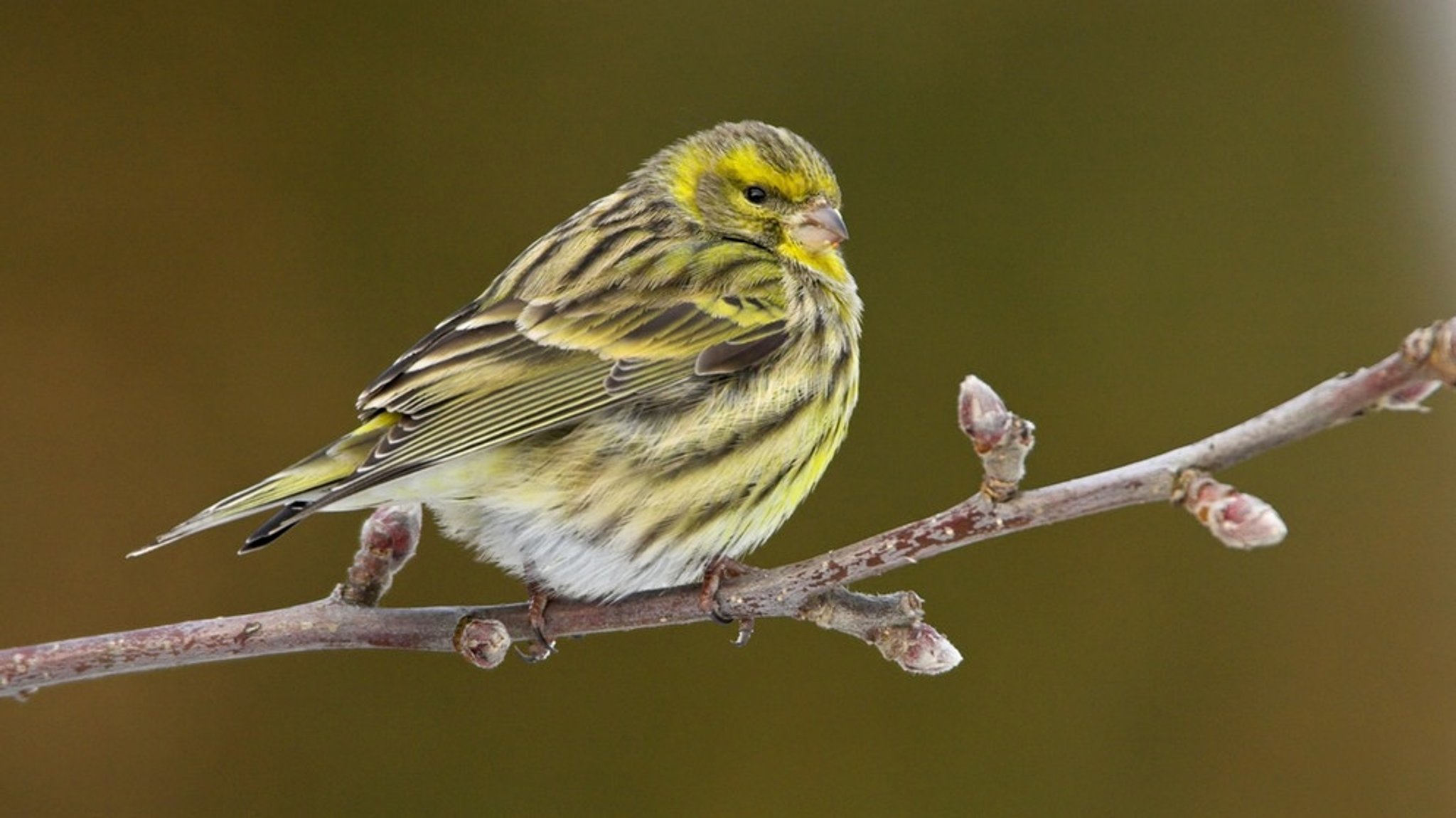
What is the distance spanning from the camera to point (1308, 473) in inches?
192

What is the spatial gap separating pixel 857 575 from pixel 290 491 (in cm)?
97

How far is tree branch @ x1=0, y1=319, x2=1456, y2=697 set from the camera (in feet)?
5.78

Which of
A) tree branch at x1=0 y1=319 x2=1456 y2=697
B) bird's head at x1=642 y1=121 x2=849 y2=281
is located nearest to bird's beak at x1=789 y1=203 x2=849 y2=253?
Answer: bird's head at x1=642 y1=121 x2=849 y2=281

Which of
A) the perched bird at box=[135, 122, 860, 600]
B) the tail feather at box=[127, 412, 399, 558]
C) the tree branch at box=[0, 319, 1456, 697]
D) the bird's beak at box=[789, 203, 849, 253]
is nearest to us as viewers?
the tree branch at box=[0, 319, 1456, 697]

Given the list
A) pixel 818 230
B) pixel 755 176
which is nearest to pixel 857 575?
pixel 818 230

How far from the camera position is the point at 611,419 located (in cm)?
283

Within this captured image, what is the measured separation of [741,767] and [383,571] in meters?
1.93

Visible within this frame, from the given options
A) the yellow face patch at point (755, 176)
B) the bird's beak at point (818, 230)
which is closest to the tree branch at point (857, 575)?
the bird's beak at point (818, 230)

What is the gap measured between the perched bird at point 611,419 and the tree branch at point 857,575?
0.41ft

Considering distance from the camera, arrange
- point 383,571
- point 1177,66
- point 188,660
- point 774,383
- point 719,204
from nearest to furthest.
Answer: point 188,660
point 383,571
point 774,383
point 719,204
point 1177,66

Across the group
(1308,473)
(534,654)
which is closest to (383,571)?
(534,654)

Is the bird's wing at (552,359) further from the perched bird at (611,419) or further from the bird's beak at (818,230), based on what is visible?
the bird's beak at (818,230)

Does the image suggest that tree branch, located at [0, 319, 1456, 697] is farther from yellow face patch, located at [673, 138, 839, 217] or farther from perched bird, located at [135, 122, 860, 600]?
yellow face patch, located at [673, 138, 839, 217]

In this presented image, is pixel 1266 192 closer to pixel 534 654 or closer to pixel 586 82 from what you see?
pixel 586 82
